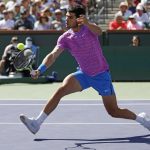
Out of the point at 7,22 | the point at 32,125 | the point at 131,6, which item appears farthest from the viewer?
the point at 131,6

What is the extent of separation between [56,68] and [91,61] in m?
9.04

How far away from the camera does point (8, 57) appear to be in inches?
674

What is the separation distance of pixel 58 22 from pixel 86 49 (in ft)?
34.1

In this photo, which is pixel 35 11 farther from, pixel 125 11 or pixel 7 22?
pixel 125 11

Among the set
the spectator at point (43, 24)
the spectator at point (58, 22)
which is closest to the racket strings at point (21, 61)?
the spectator at point (58, 22)

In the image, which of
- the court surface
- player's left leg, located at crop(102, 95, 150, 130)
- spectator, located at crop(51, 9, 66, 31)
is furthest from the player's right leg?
spectator, located at crop(51, 9, 66, 31)

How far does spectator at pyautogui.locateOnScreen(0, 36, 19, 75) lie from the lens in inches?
665

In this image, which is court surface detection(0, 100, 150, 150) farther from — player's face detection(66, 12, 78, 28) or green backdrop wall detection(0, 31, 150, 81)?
green backdrop wall detection(0, 31, 150, 81)

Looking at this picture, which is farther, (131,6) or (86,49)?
(131,6)

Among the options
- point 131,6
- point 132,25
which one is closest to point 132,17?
point 132,25

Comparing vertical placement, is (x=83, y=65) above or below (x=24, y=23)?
above

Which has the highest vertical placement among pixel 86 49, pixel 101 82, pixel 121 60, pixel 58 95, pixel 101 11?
pixel 86 49

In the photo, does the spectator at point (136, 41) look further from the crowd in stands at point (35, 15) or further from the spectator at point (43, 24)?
the spectator at point (43, 24)

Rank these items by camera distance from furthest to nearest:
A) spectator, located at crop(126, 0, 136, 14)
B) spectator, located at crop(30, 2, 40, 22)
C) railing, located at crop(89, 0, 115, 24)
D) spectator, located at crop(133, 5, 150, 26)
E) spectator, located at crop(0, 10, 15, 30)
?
1. railing, located at crop(89, 0, 115, 24)
2. spectator, located at crop(30, 2, 40, 22)
3. spectator, located at crop(126, 0, 136, 14)
4. spectator, located at crop(0, 10, 15, 30)
5. spectator, located at crop(133, 5, 150, 26)
